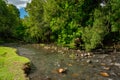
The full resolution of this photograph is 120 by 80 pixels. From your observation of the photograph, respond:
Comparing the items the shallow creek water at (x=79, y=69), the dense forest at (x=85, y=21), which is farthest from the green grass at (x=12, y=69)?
the dense forest at (x=85, y=21)

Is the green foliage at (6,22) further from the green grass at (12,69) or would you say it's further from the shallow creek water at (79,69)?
the green grass at (12,69)

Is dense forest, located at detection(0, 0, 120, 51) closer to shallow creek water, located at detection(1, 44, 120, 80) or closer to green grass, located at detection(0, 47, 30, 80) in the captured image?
shallow creek water, located at detection(1, 44, 120, 80)

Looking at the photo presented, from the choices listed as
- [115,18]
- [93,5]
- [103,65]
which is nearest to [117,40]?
[115,18]

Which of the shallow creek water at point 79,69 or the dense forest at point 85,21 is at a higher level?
the dense forest at point 85,21

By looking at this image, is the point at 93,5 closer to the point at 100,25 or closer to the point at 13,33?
the point at 100,25

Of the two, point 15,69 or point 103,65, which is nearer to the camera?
point 15,69

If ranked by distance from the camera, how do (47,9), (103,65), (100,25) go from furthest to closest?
(47,9)
(100,25)
(103,65)

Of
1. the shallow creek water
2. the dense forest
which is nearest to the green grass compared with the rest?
the shallow creek water

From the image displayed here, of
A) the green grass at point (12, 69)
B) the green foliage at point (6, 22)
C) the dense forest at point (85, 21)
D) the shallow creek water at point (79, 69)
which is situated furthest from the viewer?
the green foliage at point (6, 22)

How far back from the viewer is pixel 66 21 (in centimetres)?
3875

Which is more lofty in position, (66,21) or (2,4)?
(2,4)

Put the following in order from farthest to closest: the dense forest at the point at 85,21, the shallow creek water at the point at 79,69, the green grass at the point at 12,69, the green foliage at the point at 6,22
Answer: the green foliage at the point at 6,22 < the dense forest at the point at 85,21 < the shallow creek water at the point at 79,69 < the green grass at the point at 12,69

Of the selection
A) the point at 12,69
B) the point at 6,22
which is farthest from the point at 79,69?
the point at 6,22

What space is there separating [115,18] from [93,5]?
5.32 meters
